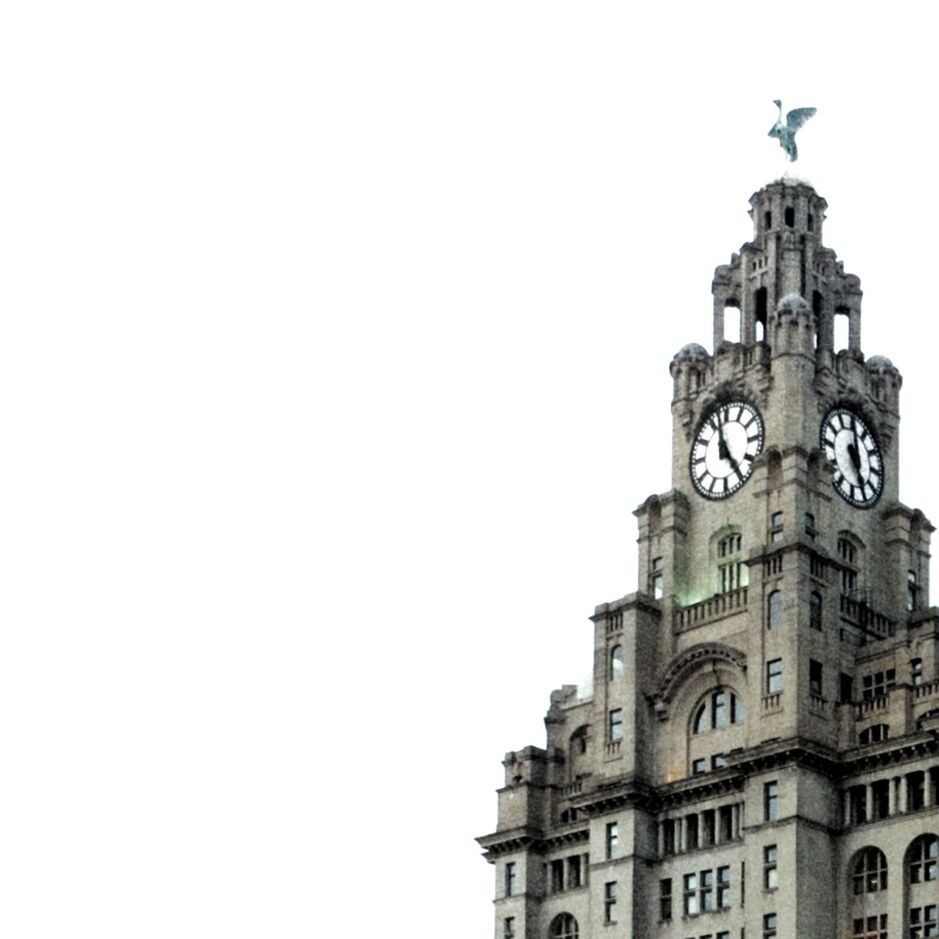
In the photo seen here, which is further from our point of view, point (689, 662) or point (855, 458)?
point (855, 458)

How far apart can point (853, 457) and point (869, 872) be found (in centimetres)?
2907

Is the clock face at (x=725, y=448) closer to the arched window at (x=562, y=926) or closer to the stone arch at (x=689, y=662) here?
the stone arch at (x=689, y=662)

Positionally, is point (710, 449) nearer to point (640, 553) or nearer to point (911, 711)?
point (640, 553)

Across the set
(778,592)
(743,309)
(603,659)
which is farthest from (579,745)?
(743,309)

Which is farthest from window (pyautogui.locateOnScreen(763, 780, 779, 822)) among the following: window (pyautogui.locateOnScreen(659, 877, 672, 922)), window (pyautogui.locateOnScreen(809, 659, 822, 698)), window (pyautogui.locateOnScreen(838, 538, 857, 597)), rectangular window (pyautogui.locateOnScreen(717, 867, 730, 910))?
window (pyautogui.locateOnScreen(838, 538, 857, 597))

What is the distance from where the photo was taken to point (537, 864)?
16850cm

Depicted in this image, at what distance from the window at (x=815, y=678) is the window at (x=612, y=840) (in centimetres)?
1548

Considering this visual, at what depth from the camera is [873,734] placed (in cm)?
15462

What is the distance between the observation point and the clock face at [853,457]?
16638cm

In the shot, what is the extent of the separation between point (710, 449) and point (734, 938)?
106 ft

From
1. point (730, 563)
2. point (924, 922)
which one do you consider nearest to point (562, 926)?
point (730, 563)

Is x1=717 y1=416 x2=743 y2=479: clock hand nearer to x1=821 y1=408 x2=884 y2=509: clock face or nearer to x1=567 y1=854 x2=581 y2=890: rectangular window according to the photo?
x1=821 y1=408 x2=884 y2=509: clock face

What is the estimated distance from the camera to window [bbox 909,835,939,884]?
148 metres

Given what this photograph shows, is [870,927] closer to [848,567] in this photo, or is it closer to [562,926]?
[562,926]
